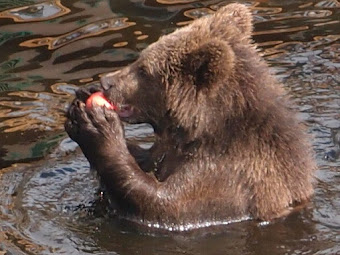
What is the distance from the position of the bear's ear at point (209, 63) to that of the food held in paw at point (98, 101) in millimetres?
721

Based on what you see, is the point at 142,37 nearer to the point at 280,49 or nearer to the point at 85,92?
the point at 280,49

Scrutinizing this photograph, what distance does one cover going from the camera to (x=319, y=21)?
1390cm

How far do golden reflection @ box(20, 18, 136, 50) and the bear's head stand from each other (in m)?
4.35

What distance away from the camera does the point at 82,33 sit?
13.6 m

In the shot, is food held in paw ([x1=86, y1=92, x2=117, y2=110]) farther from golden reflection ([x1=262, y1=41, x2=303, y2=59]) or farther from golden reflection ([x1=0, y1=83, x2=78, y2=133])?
golden reflection ([x1=262, y1=41, x2=303, y2=59])

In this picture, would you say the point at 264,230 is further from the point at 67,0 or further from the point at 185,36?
the point at 67,0

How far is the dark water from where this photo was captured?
8.56 meters

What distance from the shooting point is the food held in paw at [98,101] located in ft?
29.3

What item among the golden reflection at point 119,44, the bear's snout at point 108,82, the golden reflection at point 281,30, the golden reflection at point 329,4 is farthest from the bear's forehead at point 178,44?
the golden reflection at point 329,4

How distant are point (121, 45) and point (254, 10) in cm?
220

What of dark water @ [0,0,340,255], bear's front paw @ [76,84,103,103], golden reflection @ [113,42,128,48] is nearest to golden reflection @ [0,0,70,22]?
dark water @ [0,0,340,255]

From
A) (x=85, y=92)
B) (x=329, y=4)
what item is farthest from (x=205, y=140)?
(x=329, y=4)

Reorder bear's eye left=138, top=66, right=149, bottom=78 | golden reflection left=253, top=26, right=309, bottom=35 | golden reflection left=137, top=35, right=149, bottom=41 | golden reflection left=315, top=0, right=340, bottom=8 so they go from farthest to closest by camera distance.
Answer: golden reflection left=315, top=0, right=340, bottom=8 < golden reflection left=253, top=26, right=309, bottom=35 < golden reflection left=137, top=35, right=149, bottom=41 < bear's eye left=138, top=66, right=149, bottom=78

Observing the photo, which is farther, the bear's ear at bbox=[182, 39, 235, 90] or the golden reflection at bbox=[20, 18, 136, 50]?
the golden reflection at bbox=[20, 18, 136, 50]
